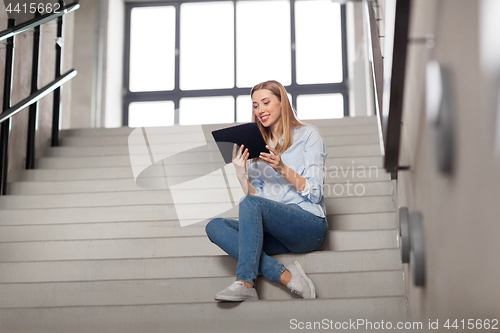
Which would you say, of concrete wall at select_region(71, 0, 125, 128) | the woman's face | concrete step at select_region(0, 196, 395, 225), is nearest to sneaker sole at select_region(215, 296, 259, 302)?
the woman's face

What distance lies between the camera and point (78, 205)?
9.67ft

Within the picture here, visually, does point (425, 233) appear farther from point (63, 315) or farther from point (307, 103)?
point (307, 103)

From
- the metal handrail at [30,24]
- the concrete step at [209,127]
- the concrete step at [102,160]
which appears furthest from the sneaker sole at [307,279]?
the metal handrail at [30,24]

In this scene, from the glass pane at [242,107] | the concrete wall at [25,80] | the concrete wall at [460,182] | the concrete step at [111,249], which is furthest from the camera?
the glass pane at [242,107]

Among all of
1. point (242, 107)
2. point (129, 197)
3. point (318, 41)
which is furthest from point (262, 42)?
point (129, 197)

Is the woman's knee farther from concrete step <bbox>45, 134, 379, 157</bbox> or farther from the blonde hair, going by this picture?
concrete step <bbox>45, 134, 379, 157</bbox>

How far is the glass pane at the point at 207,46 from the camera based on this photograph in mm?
6723

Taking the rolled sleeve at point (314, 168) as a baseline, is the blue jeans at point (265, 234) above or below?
below

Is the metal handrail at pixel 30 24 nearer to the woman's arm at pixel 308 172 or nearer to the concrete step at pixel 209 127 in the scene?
the concrete step at pixel 209 127

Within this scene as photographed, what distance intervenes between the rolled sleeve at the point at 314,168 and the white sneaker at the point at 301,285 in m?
0.30

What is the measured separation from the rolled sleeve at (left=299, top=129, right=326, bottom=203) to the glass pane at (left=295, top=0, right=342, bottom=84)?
4.40m

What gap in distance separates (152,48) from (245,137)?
Result: 504 centimetres

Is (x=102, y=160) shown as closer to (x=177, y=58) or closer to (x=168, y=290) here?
(x=168, y=290)

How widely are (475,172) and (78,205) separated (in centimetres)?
246
